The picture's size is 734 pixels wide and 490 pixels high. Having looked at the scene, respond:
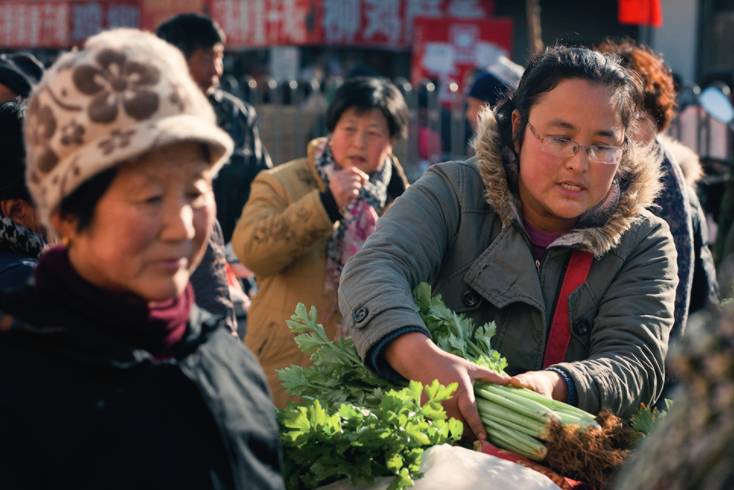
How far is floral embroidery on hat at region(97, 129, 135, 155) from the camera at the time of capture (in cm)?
200

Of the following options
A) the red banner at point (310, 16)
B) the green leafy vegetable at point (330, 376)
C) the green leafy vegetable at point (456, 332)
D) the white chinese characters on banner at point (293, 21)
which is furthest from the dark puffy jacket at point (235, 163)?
the white chinese characters on banner at point (293, 21)

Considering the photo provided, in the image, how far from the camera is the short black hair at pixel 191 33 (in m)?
7.09

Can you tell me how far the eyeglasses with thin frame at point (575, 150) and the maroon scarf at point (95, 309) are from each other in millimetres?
1552

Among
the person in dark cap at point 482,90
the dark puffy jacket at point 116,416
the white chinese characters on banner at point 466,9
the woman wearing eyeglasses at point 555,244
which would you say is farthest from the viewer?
the white chinese characters on banner at point 466,9

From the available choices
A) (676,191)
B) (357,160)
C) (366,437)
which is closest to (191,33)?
(357,160)

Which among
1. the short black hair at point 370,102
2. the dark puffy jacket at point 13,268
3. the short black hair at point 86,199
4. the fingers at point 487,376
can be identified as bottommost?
the fingers at point 487,376

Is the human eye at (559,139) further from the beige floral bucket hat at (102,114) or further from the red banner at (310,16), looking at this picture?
the red banner at (310,16)

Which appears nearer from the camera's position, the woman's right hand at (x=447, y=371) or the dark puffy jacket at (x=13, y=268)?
the woman's right hand at (x=447, y=371)

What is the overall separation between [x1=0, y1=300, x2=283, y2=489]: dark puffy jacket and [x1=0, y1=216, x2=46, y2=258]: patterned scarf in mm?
1297

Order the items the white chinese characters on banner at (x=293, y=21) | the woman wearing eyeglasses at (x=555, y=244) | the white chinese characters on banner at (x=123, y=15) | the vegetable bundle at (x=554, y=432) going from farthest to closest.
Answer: the white chinese characters on banner at (x=123, y=15) → the white chinese characters on banner at (x=293, y=21) → the woman wearing eyeglasses at (x=555, y=244) → the vegetable bundle at (x=554, y=432)

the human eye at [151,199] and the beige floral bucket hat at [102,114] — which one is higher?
the beige floral bucket hat at [102,114]

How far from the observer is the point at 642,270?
339 cm

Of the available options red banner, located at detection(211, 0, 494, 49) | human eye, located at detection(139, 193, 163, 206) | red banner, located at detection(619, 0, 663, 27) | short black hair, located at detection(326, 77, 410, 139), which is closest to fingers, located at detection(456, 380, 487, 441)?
human eye, located at detection(139, 193, 163, 206)

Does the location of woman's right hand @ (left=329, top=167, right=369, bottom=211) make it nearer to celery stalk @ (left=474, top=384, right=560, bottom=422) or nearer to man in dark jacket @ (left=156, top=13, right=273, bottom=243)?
man in dark jacket @ (left=156, top=13, right=273, bottom=243)
